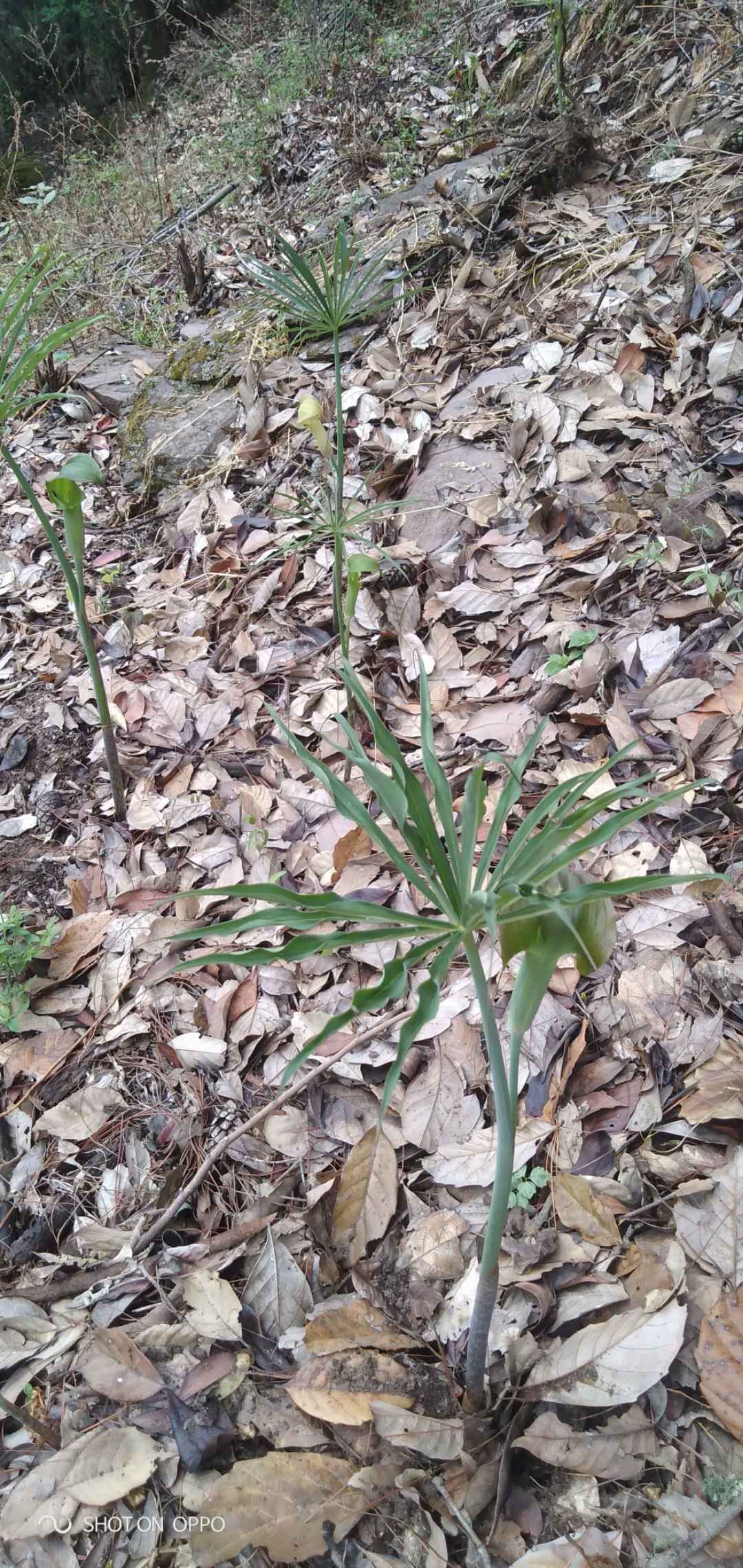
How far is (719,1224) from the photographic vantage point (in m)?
1.14

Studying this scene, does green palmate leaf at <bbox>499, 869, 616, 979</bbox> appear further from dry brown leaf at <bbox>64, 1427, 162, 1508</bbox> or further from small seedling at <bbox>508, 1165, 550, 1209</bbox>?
dry brown leaf at <bbox>64, 1427, 162, 1508</bbox>

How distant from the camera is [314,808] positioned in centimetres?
193

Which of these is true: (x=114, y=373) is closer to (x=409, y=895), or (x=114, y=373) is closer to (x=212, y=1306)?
(x=409, y=895)

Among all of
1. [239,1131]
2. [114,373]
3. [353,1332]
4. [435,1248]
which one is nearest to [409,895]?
[239,1131]

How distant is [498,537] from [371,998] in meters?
1.81

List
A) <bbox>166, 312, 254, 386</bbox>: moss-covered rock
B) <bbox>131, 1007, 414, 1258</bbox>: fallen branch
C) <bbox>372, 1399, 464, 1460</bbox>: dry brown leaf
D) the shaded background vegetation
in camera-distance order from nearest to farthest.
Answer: <bbox>372, 1399, 464, 1460</bbox>: dry brown leaf → <bbox>131, 1007, 414, 1258</bbox>: fallen branch → <bbox>166, 312, 254, 386</bbox>: moss-covered rock → the shaded background vegetation

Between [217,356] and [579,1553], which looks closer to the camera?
[579,1553]

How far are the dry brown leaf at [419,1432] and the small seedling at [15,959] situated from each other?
3.18ft

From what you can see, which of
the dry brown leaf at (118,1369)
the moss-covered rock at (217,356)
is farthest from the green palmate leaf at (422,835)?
the moss-covered rock at (217,356)

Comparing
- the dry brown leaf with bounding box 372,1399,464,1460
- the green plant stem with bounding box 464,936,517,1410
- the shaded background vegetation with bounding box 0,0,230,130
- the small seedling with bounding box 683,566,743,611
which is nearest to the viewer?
the green plant stem with bounding box 464,936,517,1410

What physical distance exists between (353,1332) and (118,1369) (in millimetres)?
338

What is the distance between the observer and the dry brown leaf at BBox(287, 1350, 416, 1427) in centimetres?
108

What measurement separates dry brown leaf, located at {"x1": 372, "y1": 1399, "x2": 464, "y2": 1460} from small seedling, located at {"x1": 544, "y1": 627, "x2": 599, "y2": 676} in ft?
4.48

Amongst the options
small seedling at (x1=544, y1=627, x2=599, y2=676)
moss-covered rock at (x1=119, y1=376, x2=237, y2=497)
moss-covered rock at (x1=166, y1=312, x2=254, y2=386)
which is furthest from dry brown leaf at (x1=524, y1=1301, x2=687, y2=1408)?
moss-covered rock at (x1=166, y1=312, x2=254, y2=386)
